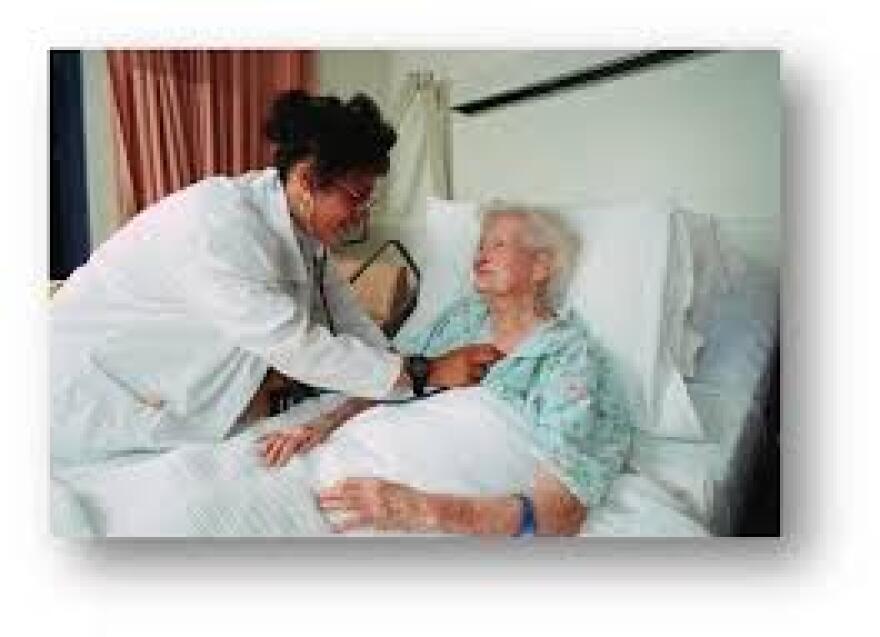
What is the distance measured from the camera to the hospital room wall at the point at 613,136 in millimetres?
2027

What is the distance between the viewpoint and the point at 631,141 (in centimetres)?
203

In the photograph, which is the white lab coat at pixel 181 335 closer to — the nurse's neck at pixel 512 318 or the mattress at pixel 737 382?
the nurse's neck at pixel 512 318

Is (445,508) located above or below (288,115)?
below

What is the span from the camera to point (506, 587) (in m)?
2.08

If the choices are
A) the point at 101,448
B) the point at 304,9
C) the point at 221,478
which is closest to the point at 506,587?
the point at 221,478

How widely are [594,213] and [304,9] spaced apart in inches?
20.8

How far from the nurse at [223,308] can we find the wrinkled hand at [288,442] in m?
0.06

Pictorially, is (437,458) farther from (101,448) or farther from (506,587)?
(101,448)

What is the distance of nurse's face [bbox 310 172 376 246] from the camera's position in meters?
2.03

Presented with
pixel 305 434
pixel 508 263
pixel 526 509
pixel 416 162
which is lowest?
pixel 526 509

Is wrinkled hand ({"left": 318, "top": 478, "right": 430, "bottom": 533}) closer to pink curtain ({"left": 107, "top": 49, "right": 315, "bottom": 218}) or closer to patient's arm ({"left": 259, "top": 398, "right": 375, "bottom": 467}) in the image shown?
patient's arm ({"left": 259, "top": 398, "right": 375, "bottom": 467})

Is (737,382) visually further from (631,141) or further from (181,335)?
(181,335)

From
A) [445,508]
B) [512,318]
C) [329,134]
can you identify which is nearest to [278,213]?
[329,134]

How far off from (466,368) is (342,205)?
0.98 ft
